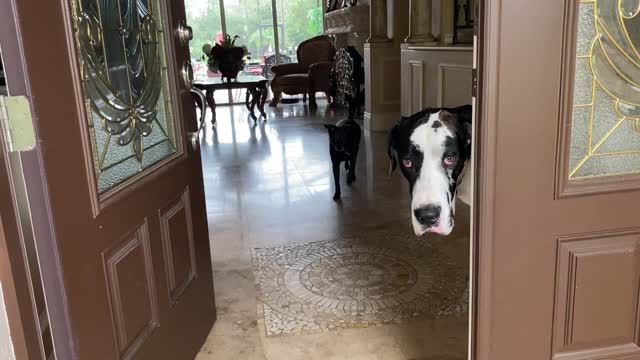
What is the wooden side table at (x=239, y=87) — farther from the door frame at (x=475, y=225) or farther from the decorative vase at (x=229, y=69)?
the door frame at (x=475, y=225)

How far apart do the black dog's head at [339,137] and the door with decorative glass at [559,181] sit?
2.77 metres

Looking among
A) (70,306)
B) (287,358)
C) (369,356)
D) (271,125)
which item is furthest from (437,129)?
(271,125)

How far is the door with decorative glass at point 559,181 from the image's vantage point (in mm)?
1161

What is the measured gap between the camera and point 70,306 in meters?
1.12

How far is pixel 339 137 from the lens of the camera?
4020mm

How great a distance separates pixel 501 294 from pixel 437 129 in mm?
681

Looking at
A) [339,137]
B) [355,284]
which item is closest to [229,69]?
[339,137]

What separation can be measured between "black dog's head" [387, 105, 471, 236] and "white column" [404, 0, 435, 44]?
3.46 meters

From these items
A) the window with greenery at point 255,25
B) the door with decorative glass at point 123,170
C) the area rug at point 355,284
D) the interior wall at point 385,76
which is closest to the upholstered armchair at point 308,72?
the window with greenery at point 255,25

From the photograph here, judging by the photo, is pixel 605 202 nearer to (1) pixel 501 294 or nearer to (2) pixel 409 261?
(1) pixel 501 294

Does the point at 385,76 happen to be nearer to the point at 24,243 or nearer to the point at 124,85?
the point at 124,85

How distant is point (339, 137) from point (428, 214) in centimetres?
232

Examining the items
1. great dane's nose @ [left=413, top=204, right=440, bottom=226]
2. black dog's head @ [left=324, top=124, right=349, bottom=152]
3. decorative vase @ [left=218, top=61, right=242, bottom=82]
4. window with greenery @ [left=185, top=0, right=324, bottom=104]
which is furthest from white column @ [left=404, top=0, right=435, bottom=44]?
window with greenery @ [left=185, top=0, right=324, bottom=104]

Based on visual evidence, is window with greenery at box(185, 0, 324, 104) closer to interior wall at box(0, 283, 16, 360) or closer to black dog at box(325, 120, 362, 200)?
black dog at box(325, 120, 362, 200)
